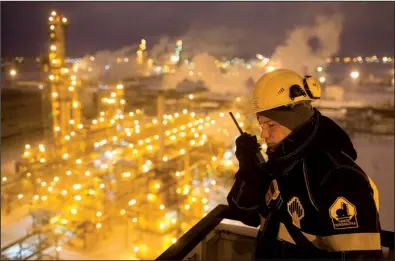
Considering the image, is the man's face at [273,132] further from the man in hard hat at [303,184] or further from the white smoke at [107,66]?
the white smoke at [107,66]

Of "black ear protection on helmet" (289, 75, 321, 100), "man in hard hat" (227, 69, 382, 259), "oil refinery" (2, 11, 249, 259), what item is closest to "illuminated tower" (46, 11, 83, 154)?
"oil refinery" (2, 11, 249, 259)

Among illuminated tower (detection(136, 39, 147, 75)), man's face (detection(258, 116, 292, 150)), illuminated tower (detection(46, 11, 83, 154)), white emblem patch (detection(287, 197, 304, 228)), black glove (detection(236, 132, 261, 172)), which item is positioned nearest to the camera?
white emblem patch (detection(287, 197, 304, 228))

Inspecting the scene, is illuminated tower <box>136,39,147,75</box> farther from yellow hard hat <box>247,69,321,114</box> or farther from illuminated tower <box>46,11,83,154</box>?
yellow hard hat <box>247,69,321,114</box>

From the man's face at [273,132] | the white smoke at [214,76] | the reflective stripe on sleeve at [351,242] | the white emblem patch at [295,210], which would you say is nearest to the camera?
the reflective stripe on sleeve at [351,242]

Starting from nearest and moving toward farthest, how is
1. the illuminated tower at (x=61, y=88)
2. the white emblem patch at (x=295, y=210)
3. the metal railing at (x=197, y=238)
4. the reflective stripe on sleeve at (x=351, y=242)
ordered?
the reflective stripe on sleeve at (x=351, y=242) → the white emblem patch at (x=295, y=210) → the metal railing at (x=197, y=238) → the illuminated tower at (x=61, y=88)

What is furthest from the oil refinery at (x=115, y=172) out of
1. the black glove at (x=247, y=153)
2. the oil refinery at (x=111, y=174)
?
the black glove at (x=247, y=153)

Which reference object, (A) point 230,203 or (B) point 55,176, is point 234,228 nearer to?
(A) point 230,203

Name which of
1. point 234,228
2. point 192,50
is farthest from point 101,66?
point 234,228
